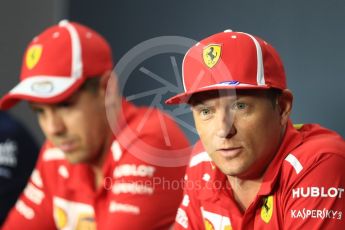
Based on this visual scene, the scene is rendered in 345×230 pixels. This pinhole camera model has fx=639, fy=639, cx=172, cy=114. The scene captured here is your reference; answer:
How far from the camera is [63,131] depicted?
4.19 ft

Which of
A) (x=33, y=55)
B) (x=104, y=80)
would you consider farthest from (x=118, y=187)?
(x=33, y=55)

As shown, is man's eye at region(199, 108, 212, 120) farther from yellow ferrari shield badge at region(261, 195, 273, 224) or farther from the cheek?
yellow ferrari shield badge at region(261, 195, 273, 224)

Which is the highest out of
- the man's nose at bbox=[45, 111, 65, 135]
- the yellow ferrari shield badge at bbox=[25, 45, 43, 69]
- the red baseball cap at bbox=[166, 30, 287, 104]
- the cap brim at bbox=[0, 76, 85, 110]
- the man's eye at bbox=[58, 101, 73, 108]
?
the red baseball cap at bbox=[166, 30, 287, 104]

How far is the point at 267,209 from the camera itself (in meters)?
1.11

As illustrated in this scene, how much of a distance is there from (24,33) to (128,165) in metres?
1.05

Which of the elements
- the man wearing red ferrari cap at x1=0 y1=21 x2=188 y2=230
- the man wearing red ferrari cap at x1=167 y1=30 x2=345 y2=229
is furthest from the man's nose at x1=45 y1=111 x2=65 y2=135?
the man wearing red ferrari cap at x1=167 y1=30 x2=345 y2=229

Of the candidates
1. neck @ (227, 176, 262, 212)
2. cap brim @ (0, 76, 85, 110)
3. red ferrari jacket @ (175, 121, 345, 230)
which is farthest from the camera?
cap brim @ (0, 76, 85, 110)

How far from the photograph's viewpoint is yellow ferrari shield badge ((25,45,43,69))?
4.28 ft

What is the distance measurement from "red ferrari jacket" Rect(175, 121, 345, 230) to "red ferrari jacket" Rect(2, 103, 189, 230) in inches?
2.3

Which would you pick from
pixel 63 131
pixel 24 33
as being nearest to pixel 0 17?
pixel 24 33

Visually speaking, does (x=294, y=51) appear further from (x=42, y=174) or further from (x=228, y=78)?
(x=42, y=174)

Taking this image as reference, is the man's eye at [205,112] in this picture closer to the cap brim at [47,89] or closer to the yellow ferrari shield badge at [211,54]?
the yellow ferrari shield badge at [211,54]

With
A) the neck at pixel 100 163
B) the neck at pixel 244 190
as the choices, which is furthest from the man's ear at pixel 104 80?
the neck at pixel 244 190

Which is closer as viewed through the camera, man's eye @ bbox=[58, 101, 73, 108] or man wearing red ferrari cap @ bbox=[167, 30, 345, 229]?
A: man wearing red ferrari cap @ bbox=[167, 30, 345, 229]
